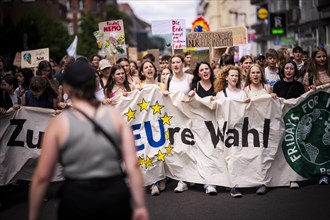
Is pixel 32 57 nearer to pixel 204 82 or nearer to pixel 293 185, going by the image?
pixel 204 82

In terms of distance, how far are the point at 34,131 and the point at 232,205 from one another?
3.02 metres

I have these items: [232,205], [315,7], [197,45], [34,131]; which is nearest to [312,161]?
[232,205]

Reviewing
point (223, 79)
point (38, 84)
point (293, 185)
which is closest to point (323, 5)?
point (223, 79)

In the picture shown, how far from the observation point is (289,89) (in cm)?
946

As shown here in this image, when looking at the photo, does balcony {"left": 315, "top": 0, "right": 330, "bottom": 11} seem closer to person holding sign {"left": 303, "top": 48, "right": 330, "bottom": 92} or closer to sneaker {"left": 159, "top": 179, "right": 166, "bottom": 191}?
person holding sign {"left": 303, "top": 48, "right": 330, "bottom": 92}

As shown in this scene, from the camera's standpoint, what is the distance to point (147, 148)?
8.77 m

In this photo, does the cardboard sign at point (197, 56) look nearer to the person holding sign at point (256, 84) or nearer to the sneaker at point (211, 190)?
the person holding sign at point (256, 84)

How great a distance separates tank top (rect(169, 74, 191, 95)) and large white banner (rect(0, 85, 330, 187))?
2.62 ft

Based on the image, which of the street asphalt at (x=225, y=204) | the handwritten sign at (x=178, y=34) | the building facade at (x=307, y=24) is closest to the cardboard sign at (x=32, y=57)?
the handwritten sign at (x=178, y=34)

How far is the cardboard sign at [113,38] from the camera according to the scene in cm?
1403

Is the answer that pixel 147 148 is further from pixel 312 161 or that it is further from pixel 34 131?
pixel 312 161

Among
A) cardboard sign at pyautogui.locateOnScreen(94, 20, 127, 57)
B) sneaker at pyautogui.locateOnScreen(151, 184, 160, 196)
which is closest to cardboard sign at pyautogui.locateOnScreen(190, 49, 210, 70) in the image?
cardboard sign at pyautogui.locateOnScreen(94, 20, 127, 57)

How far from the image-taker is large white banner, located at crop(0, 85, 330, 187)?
8.49 m

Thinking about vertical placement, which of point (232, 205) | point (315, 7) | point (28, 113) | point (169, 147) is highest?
point (315, 7)
